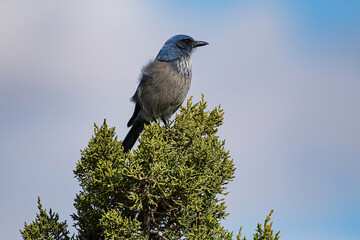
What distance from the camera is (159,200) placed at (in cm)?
534

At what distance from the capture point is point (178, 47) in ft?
27.5

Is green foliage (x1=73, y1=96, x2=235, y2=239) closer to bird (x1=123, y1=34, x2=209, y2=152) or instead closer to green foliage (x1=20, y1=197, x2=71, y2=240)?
green foliage (x1=20, y1=197, x2=71, y2=240)

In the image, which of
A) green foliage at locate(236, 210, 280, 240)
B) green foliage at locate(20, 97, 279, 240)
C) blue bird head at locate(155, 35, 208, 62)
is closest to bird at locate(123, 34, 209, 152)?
blue bird head at locate(155, 35, 208, 62)

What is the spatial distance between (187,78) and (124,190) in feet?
10.7

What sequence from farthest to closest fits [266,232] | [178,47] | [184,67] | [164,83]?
1. [178,47]
2. [184,67]
3. [164,83]
4. [266,232]

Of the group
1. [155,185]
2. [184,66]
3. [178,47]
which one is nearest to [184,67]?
[184,66]

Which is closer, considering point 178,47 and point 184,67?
point 184,67

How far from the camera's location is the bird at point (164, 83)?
8000 millimetres

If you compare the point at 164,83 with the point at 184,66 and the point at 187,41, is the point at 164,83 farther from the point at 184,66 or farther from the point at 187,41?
the point at 187,41

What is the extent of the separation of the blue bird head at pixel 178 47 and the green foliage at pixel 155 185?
2486mm

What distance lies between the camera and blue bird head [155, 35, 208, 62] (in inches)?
325

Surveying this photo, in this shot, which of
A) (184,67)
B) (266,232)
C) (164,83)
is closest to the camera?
(266,232)

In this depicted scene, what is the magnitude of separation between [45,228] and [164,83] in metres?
3.47

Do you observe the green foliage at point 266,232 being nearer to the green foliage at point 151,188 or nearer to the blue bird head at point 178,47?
the green foliage at point 151,188
